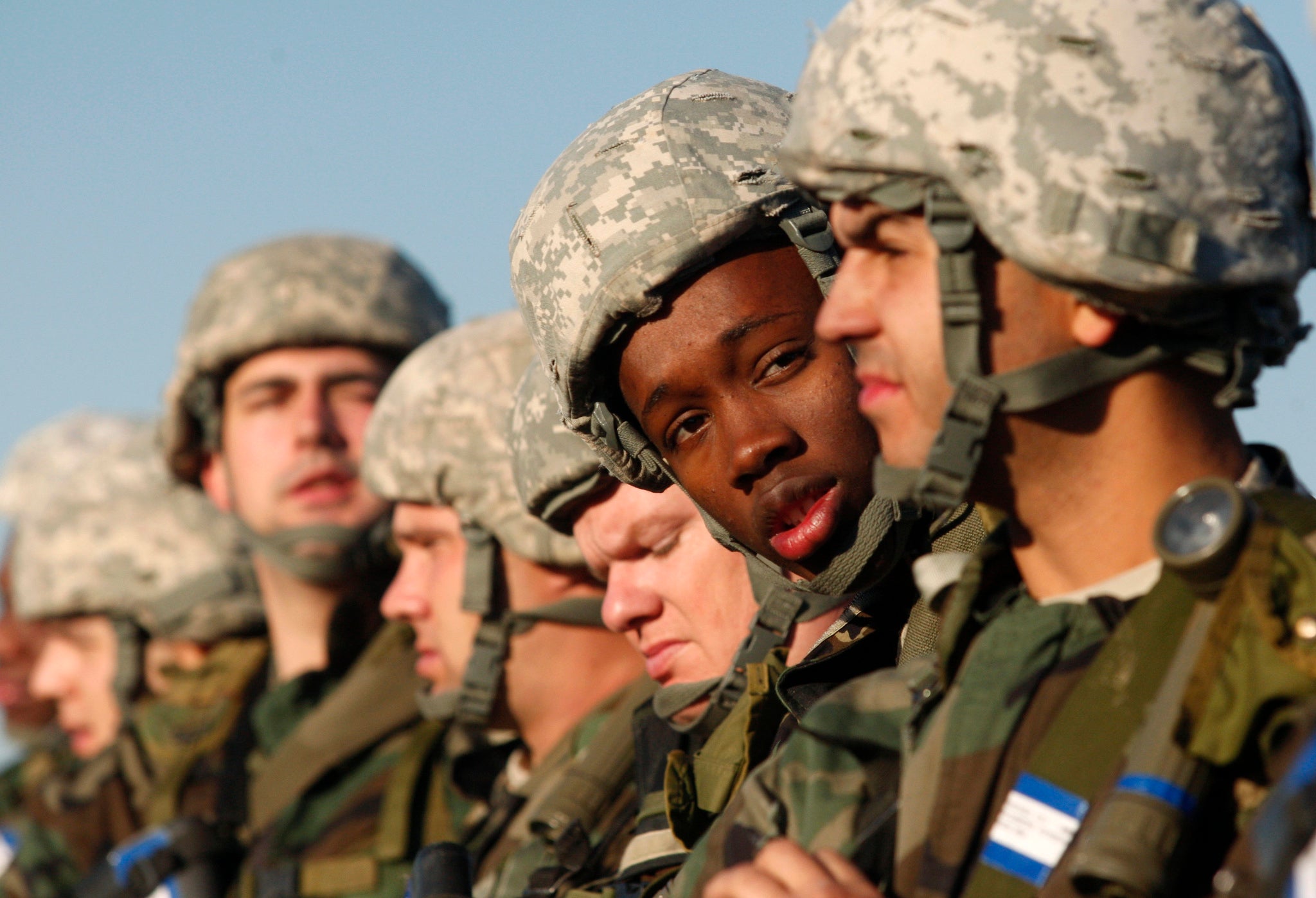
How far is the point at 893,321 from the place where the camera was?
9.48 ft

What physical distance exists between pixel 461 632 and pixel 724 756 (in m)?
2.65

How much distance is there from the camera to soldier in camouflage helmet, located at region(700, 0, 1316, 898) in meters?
2.57

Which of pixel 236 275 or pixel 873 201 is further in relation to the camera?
pixel 236 275

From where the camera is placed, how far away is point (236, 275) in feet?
30.9

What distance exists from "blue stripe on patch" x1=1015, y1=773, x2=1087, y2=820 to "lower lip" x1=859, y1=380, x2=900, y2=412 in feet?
2.31

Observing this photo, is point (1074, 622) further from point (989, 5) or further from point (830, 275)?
point (830, 275)

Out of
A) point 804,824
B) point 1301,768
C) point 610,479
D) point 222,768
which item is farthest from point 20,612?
point 1301,768

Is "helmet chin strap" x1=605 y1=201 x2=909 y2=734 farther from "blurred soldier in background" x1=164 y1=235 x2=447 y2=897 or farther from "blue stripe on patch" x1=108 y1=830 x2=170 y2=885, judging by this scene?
"blue stripe on patch" x1=108 y1=830 x2=170 y2=885

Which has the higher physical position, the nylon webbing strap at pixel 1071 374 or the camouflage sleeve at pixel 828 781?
the nylon webbing strap at pixel 1071 374

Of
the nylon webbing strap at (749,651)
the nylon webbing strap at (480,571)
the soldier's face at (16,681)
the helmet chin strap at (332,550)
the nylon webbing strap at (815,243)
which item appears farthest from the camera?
the soldier's face at (16,681)

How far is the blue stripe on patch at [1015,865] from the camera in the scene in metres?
2.47

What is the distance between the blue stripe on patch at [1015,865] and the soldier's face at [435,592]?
4.04m

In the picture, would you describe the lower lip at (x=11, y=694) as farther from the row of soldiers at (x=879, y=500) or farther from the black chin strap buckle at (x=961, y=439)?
the black chin strap buckle at (x=961, y=439)

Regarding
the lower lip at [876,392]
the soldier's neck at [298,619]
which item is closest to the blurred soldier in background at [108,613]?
the soldier's neck at [298,619]
